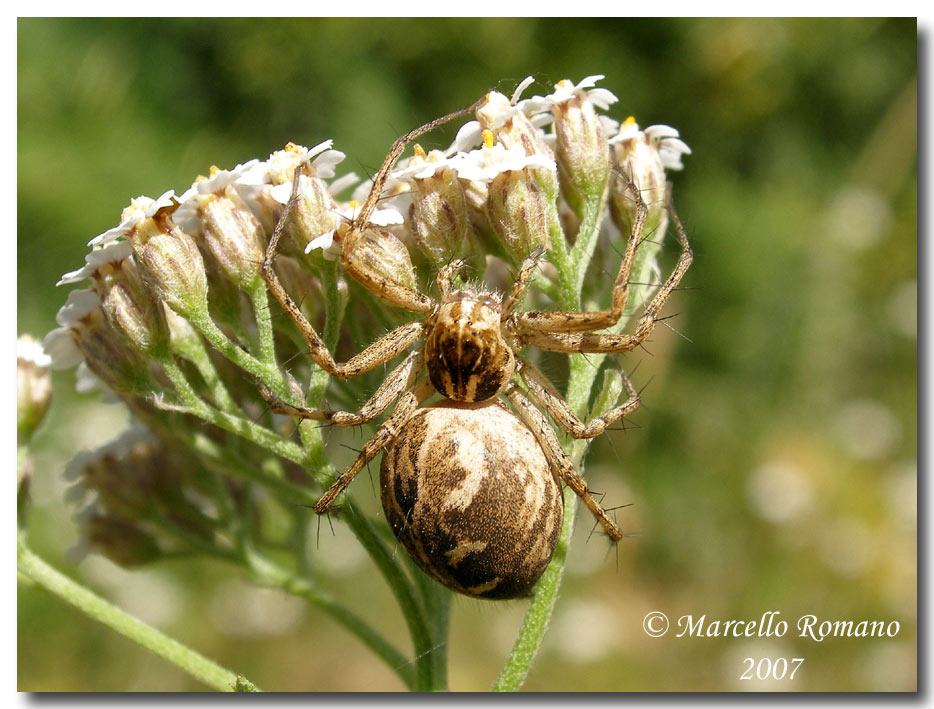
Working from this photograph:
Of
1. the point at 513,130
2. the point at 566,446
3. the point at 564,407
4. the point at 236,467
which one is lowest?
the point at 236,467

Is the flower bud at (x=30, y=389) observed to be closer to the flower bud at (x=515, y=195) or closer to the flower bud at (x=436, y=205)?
the flower bud at (x=436, y=205)

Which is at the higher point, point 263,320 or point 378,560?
point 263,320

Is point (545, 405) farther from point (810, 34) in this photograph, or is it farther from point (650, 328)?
point (810, 34)

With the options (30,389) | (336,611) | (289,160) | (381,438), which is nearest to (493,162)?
(289,160)

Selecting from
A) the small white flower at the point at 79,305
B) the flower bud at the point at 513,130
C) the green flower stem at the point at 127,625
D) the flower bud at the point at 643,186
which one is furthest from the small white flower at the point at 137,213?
the flower bud at the point at 643,186

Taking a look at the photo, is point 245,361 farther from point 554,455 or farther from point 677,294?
point 677,294

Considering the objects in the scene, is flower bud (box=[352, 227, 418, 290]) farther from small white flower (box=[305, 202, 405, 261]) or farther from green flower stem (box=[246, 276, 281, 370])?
green flower stem (box=[246, 276, 281, 370])

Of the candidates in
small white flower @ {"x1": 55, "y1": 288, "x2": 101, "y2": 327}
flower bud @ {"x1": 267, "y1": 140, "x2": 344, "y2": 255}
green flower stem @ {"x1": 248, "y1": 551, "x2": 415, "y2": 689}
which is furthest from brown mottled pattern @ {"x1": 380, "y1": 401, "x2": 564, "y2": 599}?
small white flower @ {"x1": 55, "y1": 288, "x2": 101, "y2": 327}

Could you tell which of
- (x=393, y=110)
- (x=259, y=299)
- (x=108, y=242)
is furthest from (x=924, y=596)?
(x=393, y=110)
